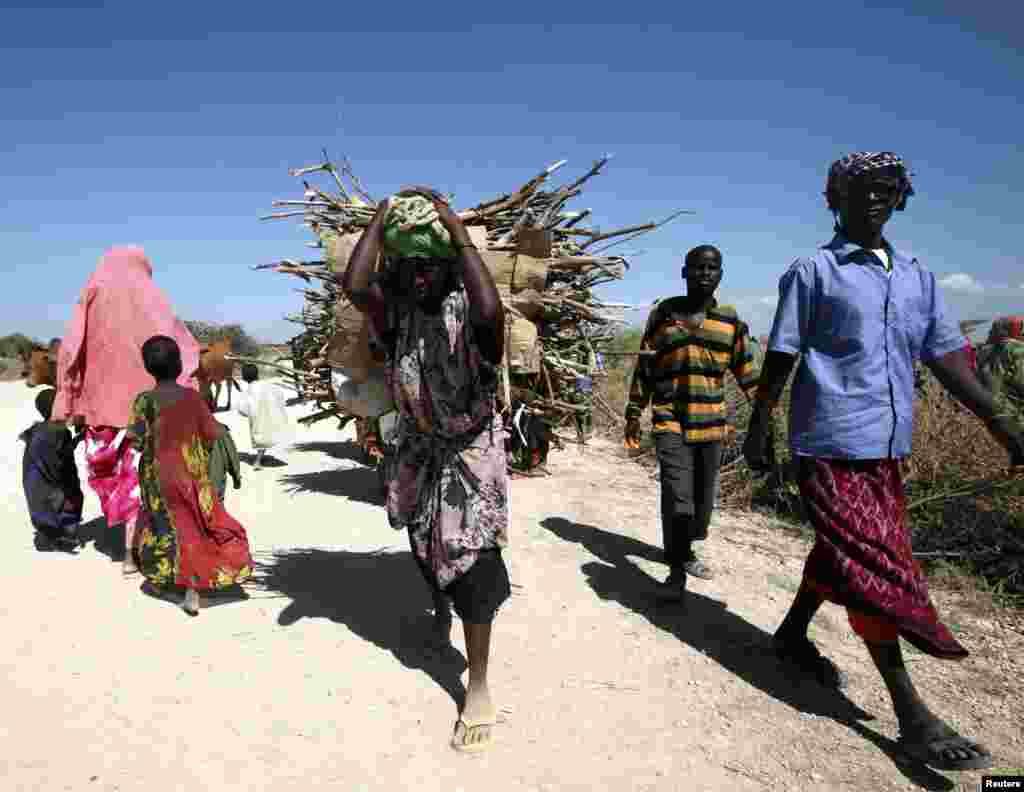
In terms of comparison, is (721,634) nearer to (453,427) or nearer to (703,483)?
(703,483)

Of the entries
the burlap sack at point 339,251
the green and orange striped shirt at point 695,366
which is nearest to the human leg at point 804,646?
the green and orange striped shirt at point 695,366

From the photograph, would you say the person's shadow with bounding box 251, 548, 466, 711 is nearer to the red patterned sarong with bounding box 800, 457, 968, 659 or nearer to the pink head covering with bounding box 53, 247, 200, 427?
the pink head covering with bounding box 53, 247, 200, 427

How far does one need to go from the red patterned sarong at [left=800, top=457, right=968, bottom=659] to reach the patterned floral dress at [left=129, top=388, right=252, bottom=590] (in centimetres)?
308

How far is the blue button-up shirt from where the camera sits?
2.46m

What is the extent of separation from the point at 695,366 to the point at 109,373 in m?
3.77

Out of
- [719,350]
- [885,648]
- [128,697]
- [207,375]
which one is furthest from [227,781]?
[207,375]

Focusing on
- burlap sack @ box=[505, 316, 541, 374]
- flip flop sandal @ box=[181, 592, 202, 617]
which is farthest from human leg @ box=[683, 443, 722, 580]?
flip flop sandal @ box=[181, 592, 202, 617]

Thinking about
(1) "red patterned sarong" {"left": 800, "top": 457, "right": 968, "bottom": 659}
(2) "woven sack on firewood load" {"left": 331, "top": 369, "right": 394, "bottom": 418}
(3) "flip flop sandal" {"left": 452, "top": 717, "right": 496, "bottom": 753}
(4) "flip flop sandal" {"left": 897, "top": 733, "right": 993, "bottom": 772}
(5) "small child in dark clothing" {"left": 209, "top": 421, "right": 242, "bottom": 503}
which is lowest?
(3) "flip flop sandal" {"left": 452, "top": 717, "right": 496, "bottom": 753}

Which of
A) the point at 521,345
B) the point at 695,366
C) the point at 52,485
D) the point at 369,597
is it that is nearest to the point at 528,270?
the point at 521,345

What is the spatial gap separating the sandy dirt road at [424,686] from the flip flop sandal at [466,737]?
41 mm

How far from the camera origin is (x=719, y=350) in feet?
11.9

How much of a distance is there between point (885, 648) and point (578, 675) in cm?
130

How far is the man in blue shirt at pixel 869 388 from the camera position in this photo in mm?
2420

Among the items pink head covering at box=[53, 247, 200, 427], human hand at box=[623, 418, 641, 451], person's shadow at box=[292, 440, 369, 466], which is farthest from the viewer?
person's shadow at box=[292, 440, 369, 466]
